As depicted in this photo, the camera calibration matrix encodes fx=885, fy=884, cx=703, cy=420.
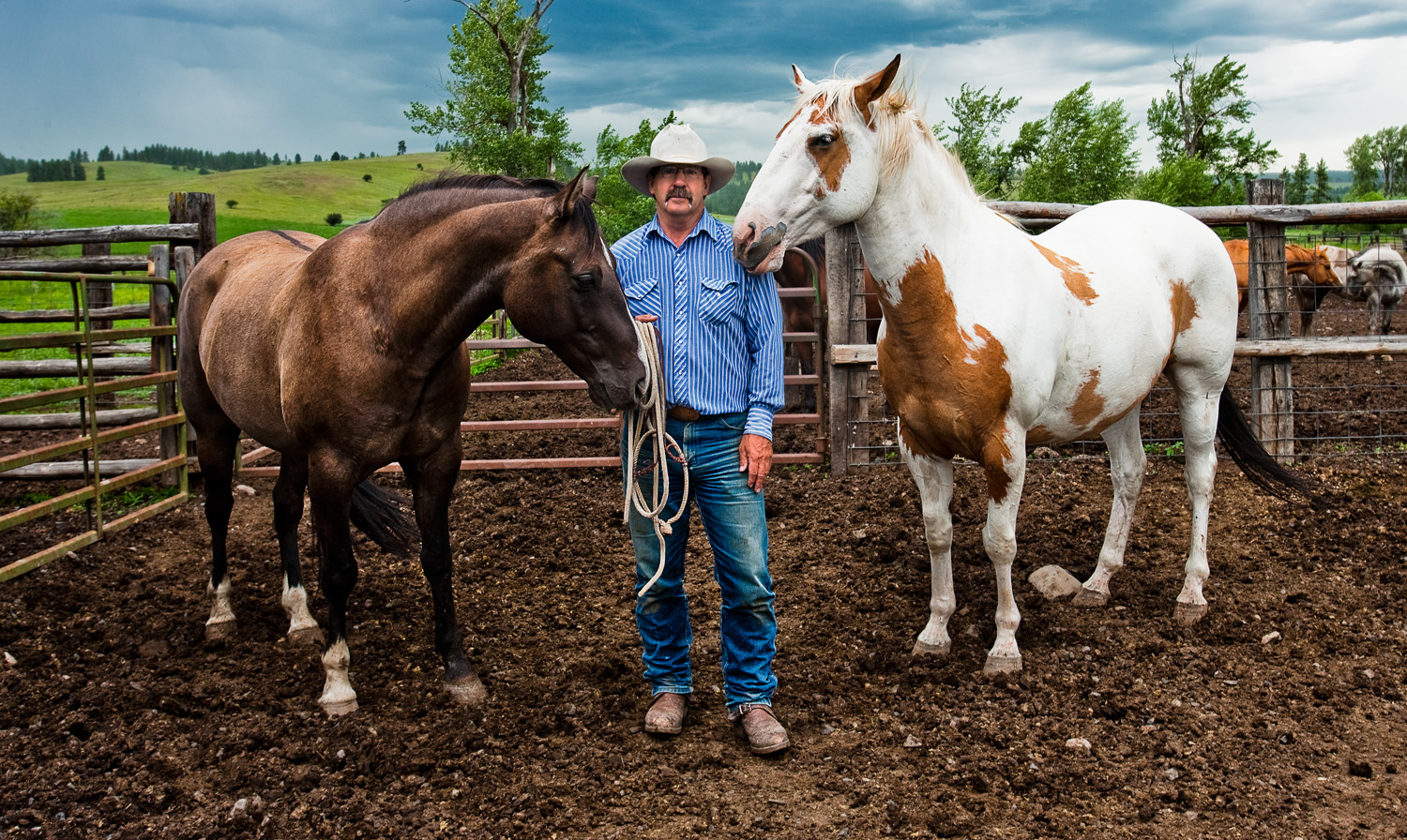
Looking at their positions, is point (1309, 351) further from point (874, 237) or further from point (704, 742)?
point (704, 742)

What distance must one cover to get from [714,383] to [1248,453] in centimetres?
321

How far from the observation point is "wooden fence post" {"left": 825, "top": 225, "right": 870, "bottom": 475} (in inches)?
235

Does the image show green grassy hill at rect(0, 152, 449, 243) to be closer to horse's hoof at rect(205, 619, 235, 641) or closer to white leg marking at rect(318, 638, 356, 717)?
horse's hoof at rect(205, 619, 235, 641)

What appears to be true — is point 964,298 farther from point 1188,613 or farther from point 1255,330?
point 1255,330

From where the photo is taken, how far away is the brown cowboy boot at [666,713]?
116 inches

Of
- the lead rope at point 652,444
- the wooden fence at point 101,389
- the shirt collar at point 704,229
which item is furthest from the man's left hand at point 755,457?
the wooden fence at point 101,389

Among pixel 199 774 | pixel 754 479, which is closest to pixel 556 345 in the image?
pixel 754 479

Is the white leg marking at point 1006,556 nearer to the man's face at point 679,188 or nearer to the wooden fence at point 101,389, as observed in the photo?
the man's face at point 679,188

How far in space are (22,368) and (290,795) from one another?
6.08 meters

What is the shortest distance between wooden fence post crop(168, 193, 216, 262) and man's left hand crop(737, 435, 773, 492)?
5.12 m

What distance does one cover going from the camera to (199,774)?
279 centimetres

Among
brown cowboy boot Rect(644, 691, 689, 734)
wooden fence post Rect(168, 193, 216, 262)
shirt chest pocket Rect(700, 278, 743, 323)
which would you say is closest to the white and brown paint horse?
shirt chest pocket Rect(700, 278, 743, 323)

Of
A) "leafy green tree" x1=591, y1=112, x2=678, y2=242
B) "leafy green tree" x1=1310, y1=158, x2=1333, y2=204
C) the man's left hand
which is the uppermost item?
"leafy green tree" x1=1310, y1=158, x2=1333, y2=204

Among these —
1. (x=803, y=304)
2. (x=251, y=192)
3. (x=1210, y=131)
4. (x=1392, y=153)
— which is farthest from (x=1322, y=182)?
(x=251, y=192)
